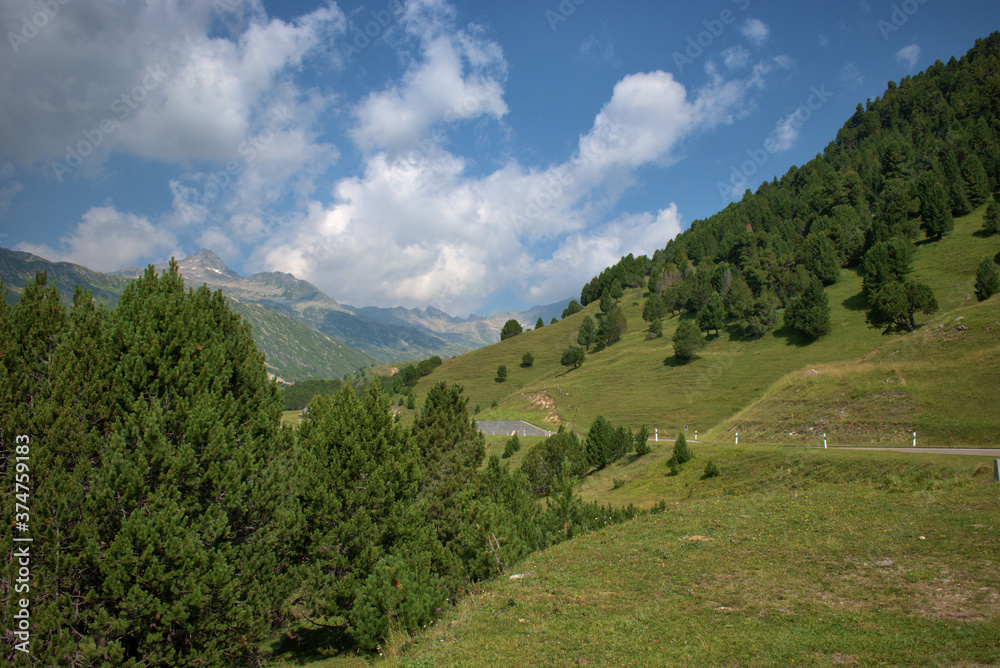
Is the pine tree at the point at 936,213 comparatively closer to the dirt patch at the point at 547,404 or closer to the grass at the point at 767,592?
the dirt patch at the point at 547,404

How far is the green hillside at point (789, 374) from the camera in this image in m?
29.5

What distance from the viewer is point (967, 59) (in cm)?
14962

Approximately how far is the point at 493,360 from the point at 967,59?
179 m

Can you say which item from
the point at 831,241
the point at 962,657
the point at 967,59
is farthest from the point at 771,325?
the point at 967,59

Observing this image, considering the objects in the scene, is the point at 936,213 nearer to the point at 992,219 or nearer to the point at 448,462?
the point at 992,219

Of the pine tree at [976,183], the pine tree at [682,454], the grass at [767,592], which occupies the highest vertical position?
the pine tree at [976,183]

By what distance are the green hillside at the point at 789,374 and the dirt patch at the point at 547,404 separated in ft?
1.08

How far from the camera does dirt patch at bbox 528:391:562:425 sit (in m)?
73.4

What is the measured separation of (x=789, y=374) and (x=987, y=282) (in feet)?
88.1

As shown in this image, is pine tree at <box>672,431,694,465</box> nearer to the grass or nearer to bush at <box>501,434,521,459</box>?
the grass

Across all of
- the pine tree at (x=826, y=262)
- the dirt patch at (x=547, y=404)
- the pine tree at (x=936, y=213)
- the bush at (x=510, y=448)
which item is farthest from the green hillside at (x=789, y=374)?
the bush at (x=510, y=448)

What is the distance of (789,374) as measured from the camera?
45531 millimetres

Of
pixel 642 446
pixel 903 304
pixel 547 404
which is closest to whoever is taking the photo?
pixel 642 446

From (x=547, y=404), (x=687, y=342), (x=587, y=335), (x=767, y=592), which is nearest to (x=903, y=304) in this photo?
(x=687, y=342)
